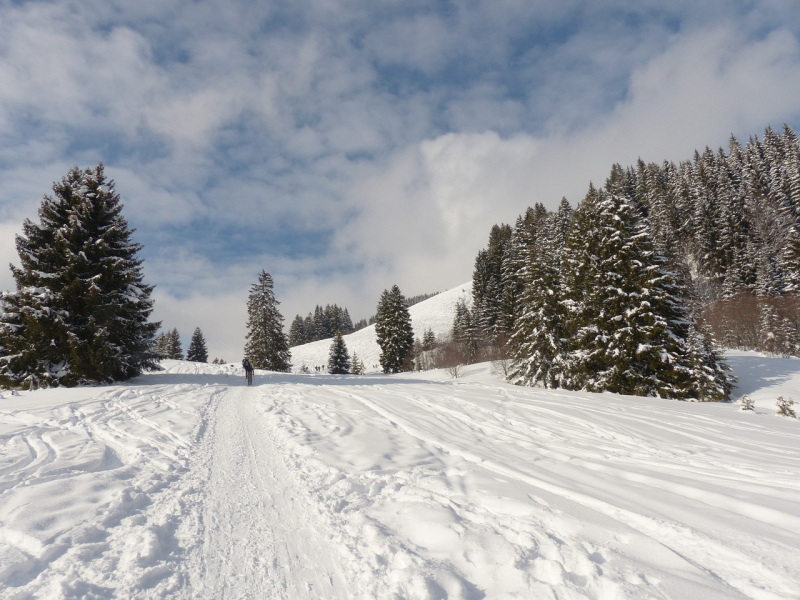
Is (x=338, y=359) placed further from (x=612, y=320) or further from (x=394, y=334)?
(x=612, y=320)

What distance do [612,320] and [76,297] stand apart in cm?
2585

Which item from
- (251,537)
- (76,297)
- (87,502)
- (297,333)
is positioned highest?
(297,333)

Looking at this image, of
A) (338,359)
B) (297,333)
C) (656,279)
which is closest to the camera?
(656,279)

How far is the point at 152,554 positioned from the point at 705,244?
67913 millimetres

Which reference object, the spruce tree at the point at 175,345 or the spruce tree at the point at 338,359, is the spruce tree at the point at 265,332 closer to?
the spruce tree at the point at 338,359

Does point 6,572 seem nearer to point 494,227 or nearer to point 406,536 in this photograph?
point 406,536

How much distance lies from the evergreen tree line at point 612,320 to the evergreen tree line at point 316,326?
7216cm

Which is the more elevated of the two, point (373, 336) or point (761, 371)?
point (373, 336)

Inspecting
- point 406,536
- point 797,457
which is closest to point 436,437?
point 406,536

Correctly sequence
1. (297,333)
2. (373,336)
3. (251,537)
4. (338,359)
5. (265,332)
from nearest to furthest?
1. (251,537)
2. (265,332)
3. (338,359)
4. (373,336)
5. (297,333)

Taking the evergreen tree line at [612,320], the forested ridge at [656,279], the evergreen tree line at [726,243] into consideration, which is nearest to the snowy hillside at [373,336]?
the forested ridge at [656,279]

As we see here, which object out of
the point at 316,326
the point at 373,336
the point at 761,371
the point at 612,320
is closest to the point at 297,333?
the point at 316,326

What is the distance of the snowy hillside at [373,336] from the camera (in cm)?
6731

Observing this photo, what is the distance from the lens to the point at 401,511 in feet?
12.9
